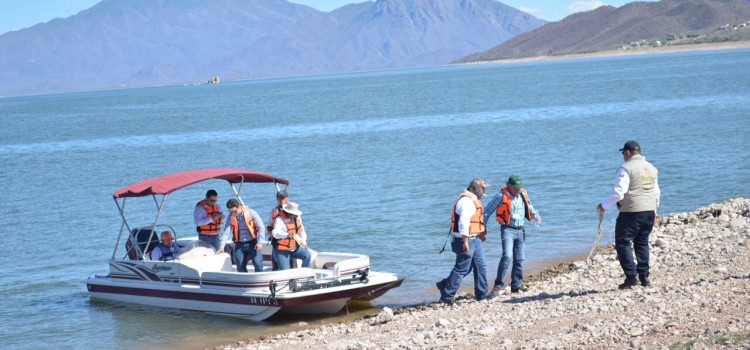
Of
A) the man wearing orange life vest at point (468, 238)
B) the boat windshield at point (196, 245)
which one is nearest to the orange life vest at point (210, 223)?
the boat windshield at point (196, 245)

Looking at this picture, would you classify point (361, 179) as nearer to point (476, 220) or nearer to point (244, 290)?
point (244, 290)

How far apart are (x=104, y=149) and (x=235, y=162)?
46.4ft

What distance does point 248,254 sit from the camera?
1455 cm

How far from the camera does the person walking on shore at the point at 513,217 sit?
12.8 m

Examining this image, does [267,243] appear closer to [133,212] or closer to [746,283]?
[746,283]

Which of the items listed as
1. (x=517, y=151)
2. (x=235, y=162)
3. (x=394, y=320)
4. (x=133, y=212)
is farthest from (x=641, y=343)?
(x=235, y=162)

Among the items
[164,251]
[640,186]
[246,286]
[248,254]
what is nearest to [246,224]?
[248,254]

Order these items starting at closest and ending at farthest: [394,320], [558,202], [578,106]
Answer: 1. [394,320]
2. [558,202]
3. [578,106]

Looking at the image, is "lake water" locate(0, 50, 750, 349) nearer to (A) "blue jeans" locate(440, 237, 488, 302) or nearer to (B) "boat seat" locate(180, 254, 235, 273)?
(B) "boat seat" locate(180, 254, 235, 273)

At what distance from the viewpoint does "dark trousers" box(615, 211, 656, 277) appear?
37.3 feet

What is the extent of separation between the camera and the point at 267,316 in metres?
13.9

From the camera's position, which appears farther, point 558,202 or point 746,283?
point 558,202

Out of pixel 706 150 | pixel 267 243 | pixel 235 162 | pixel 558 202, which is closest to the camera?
pixel 267 243

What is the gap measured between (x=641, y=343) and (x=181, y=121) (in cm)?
7360
